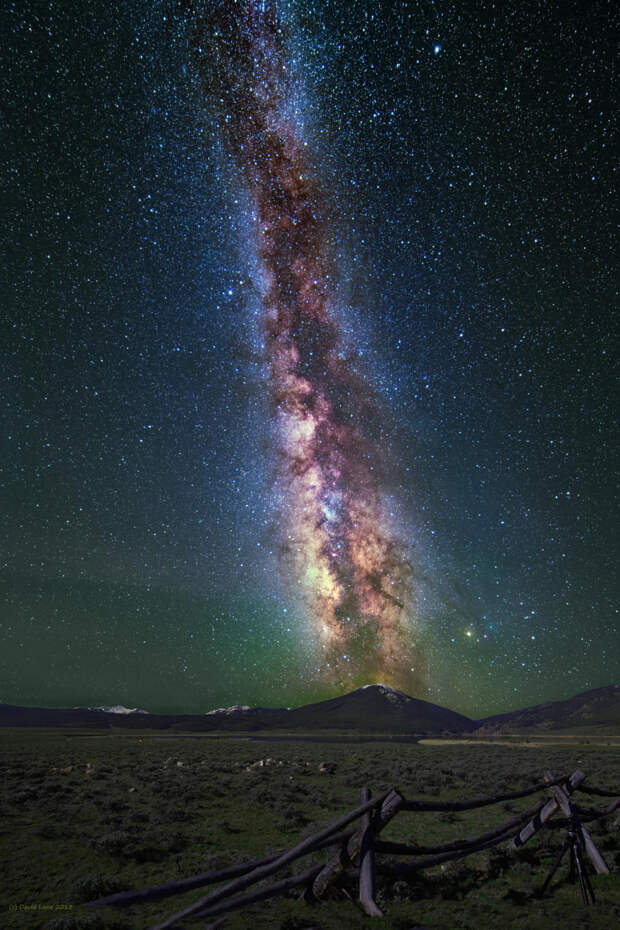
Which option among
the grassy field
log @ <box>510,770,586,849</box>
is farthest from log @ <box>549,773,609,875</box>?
the grassy field

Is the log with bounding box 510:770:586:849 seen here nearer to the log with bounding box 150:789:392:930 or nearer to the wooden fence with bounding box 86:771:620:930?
the wooden fence with bounding box 86:771:620:930

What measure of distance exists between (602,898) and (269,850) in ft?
22.4

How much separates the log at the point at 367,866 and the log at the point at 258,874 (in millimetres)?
139

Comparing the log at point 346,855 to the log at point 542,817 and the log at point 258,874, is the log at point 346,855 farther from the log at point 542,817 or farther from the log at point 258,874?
the log at point 542,817

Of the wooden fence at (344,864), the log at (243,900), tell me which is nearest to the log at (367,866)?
the wooden fence at (344,864)

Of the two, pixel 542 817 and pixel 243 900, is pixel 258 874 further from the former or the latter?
pixel 542 817

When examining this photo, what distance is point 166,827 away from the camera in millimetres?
13336

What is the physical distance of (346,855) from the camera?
5617mm

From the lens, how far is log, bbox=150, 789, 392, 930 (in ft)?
13.0

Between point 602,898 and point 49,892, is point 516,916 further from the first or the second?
point 49,892

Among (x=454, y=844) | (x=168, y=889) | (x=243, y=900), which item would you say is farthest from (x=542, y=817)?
(x=168, y=889)

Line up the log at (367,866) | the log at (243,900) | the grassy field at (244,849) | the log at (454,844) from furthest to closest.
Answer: the grassy field at (244,849) → the log at (454,844) → the log at (367,866) → the log at (243,900)

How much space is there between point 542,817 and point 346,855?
4.20 metres

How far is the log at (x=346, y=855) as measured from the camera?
5.45 metres
